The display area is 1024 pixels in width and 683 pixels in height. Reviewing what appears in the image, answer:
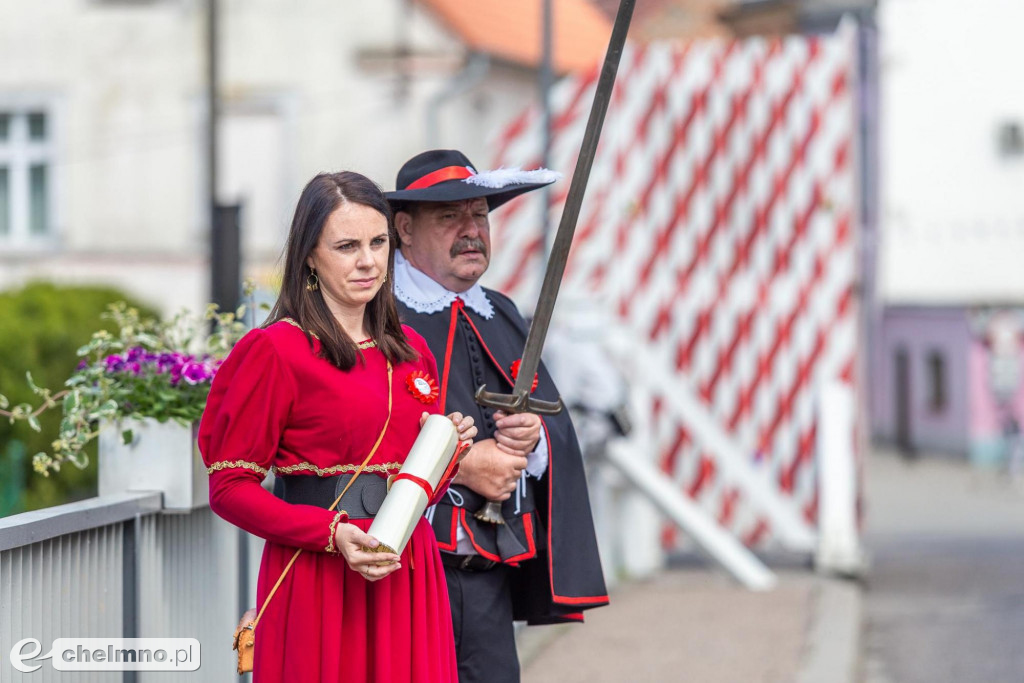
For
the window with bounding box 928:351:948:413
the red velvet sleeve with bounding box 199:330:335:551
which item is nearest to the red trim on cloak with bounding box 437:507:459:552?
the red velvet sleeve with bounding box 199:330:335:551

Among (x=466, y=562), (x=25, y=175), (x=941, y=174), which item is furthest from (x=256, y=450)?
(x=941, y=174)

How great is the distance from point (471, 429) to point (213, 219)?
4618 millimetres

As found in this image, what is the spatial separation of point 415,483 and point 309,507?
0.68ft

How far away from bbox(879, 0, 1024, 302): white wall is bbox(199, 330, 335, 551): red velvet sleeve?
2957 centimetres

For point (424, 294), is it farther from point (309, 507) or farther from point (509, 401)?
point (309, 507)

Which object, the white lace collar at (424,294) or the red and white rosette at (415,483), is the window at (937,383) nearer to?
the white lace collar at (424,294)

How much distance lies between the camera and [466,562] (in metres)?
3.89

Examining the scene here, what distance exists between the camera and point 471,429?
3.46 m

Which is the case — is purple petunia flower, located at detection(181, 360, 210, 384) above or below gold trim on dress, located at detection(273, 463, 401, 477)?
above

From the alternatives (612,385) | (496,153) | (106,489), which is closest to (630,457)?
(612,385)

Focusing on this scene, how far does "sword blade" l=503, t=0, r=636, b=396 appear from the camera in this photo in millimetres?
3648

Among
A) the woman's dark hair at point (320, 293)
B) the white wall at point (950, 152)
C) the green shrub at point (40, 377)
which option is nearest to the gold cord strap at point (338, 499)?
the woman's dark hair at point (320, 293)

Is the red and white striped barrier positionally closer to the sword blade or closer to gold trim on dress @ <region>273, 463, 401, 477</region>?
the sword blade

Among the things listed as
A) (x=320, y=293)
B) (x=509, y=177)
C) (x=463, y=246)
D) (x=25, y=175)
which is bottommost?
(x=320, y=293)
